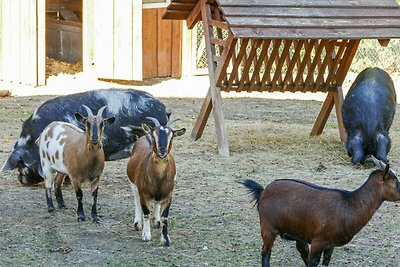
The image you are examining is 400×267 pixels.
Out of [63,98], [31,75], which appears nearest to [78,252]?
[63,98]

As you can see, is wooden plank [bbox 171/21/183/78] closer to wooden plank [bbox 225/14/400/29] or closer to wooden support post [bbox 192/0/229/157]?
wooden support post [bbox 192/0/229/157]

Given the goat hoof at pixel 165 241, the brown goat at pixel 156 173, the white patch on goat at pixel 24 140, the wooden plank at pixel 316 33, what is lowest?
the goat hoof at pixel 165 241

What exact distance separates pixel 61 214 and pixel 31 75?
7943 millimetres

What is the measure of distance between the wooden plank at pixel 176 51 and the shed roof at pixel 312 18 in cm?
567

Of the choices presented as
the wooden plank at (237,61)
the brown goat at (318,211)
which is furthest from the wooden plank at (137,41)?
the brown goat at (318,211)

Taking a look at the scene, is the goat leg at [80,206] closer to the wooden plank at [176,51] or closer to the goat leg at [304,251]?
the goat leg at [304,251]

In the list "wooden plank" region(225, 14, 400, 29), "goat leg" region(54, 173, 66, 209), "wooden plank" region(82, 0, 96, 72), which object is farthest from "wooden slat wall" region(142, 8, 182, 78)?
"goat leg" region(54, 173, 66, 209)

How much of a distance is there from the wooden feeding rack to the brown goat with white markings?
2.76 m

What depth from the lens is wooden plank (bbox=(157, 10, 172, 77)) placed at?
17188 millimetres

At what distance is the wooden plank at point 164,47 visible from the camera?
677 inches

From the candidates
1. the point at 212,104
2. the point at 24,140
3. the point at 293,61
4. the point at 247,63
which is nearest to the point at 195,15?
the point at 247,63

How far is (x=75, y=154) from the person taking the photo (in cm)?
815

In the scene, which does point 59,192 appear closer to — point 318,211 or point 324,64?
point 318,211

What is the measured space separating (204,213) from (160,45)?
8997 mm
